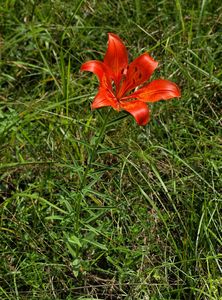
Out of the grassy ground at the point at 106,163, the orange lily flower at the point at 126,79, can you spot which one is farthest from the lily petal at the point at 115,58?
the grassy ground at the point at 106,163

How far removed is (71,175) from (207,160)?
518 mm

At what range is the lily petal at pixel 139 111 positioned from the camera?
1700 mm

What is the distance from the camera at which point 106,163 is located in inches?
97.2

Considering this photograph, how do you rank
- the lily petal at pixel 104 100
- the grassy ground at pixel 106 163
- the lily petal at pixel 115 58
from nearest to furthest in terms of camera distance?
the lily petal at pixel 104 100 → the lily petal at pixel 115 58 → the grassy ground at pixel 106 163

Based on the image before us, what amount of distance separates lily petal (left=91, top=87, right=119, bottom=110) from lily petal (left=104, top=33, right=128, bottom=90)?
0.30 ft

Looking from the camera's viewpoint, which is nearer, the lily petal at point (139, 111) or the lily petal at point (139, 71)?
the lily petal at point (139, 111)

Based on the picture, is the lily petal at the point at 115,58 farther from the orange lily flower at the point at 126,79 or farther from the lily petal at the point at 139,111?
the lily petal at the point at 139,111

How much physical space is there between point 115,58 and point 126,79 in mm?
68

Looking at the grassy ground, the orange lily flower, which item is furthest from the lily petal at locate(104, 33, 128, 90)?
the grassy ground

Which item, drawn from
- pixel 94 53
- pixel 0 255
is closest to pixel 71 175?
pixel 0 255

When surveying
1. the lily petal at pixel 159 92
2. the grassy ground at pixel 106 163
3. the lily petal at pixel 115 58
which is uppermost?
the lily petal at pixel 115 58

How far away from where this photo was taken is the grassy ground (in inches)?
84.4

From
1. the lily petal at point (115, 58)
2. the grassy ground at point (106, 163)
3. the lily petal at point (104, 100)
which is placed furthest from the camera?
the grassy ground at point (106, 163)

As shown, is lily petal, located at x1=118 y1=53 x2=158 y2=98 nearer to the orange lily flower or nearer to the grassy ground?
the orange lily flower
